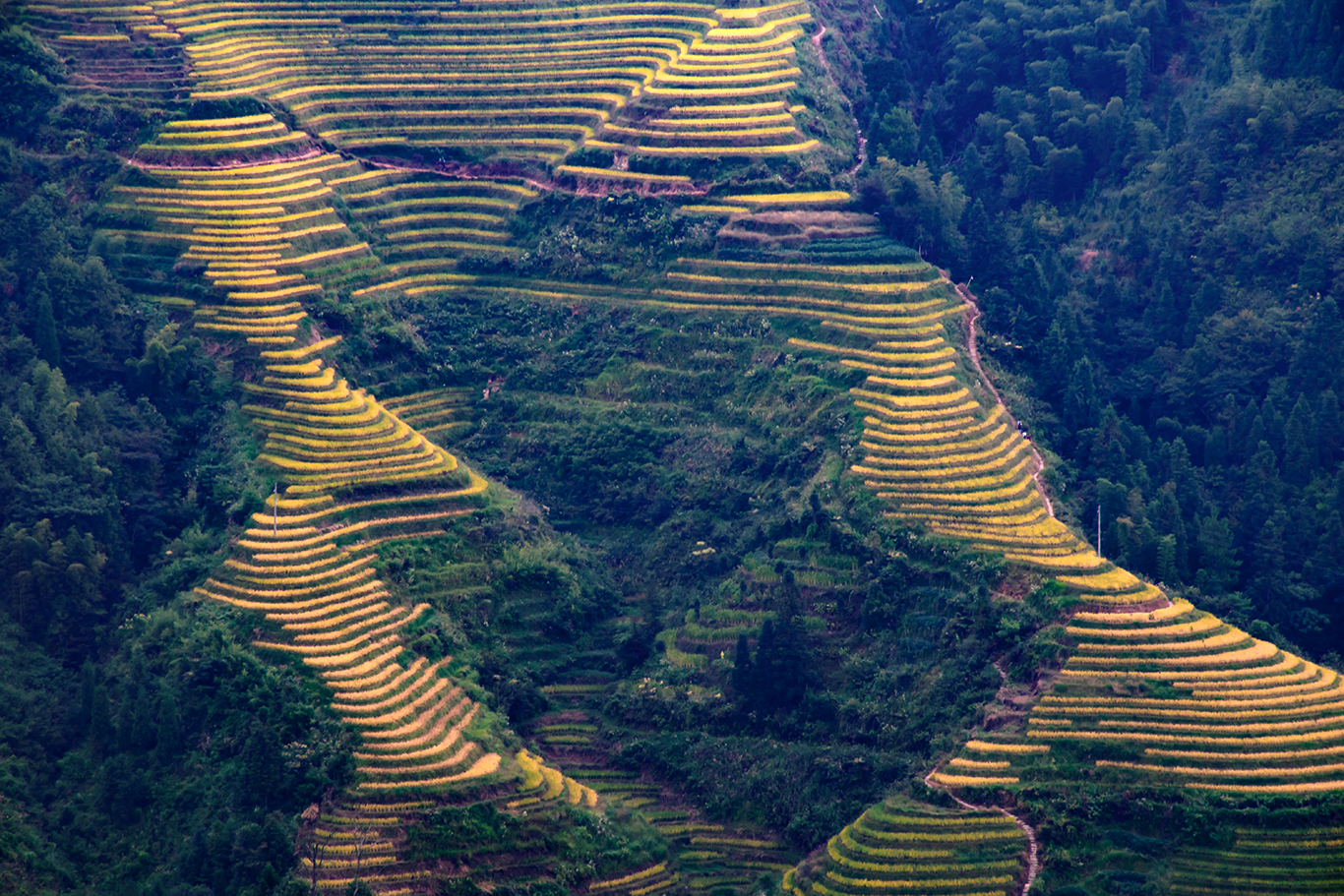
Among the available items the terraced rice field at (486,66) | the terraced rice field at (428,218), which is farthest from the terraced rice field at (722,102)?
the terraced rice field at (428,218)

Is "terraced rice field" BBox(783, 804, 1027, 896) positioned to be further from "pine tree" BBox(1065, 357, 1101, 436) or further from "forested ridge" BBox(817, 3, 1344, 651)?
"pine tree" BBox(1065, 357, 1101, 436)

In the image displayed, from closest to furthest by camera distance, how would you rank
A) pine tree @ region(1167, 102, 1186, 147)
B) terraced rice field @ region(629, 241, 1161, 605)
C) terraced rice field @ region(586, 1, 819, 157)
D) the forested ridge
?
terraced rice field @ region(629, 241, 1161, 605) → the forested ridge → terraced rice field @ region(586, 1, 819, 157) → pine tree @ region(1167, 102, 1186, 147)

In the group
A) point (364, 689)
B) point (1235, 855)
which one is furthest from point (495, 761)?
point (1235, 855)

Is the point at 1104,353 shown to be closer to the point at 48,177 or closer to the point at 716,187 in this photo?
the point at 716,187

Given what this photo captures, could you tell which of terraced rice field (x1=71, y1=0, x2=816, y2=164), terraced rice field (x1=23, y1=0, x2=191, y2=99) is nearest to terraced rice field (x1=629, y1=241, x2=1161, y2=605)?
terraced rice field (x1=71, y1=0, x2=816, y2=164)

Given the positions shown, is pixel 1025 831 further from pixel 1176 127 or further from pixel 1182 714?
pixel 1176 127

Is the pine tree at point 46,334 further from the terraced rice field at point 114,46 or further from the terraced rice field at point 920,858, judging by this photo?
the terraced rice field at point 920,858
